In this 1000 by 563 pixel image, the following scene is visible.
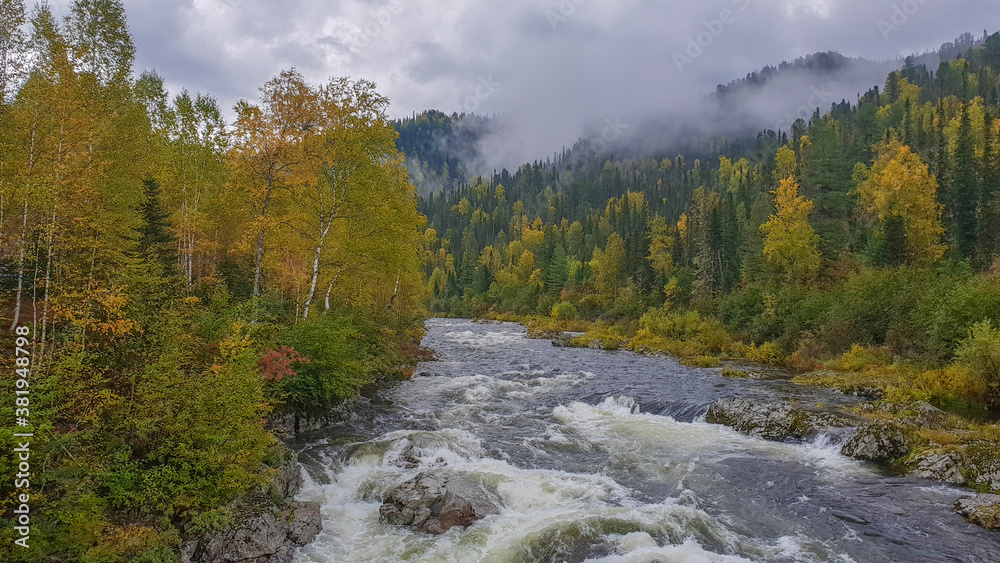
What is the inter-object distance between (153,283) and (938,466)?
1920cm

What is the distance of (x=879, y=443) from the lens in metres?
13.4

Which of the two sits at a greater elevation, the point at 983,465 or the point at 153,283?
the point at 153,283

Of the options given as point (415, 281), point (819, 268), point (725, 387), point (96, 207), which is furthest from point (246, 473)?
point (819, 268)

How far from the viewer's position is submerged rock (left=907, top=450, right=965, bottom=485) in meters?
11.5

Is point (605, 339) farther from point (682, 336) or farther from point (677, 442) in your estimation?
point (677, 442)

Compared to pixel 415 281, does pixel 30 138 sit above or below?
above

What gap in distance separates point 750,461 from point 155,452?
47.6 feet

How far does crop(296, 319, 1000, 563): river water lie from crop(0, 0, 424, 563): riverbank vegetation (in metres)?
2.52

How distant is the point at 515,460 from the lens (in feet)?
44.8

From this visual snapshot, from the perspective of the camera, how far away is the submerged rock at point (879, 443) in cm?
1315

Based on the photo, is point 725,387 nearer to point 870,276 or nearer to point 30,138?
point 870,276

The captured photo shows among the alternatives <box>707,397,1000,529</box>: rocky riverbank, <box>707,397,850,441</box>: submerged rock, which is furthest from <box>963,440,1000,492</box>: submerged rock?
<box>707,397,850,441</box>: submerged rock

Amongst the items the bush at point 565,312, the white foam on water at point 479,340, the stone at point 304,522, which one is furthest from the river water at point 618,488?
the bush at point 565,312

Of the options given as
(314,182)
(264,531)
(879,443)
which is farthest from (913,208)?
(264,531)
